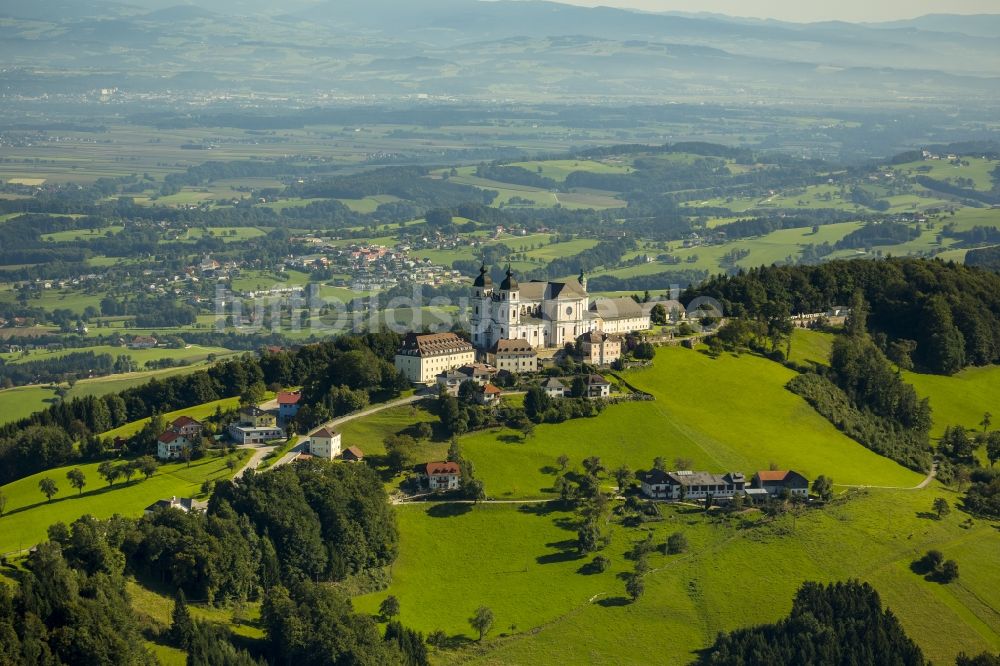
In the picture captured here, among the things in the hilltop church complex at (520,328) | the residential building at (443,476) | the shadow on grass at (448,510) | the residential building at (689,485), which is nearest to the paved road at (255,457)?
the residential building at (443,476)

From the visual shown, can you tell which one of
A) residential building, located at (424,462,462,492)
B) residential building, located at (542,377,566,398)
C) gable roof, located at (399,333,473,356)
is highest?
gable roof, located at (399,333,473,356)

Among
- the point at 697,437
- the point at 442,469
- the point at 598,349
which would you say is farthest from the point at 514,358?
the point at 442,469

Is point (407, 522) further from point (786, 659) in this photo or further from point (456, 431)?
point (786, 659)

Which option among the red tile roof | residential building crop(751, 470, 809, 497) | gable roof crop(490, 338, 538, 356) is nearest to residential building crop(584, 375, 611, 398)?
gable roof crop(490, 338, 538, 356)

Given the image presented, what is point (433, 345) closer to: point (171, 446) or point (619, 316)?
point (619, 316)

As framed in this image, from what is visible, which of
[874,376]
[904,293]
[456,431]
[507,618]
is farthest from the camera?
[904,293]

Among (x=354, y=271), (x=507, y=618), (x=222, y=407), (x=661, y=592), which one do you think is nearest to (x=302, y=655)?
(x=507, y=618)

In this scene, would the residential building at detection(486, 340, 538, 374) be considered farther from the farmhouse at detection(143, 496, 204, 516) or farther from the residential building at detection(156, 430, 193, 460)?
the farmhouse at detection(143, 496, 204, 516)
